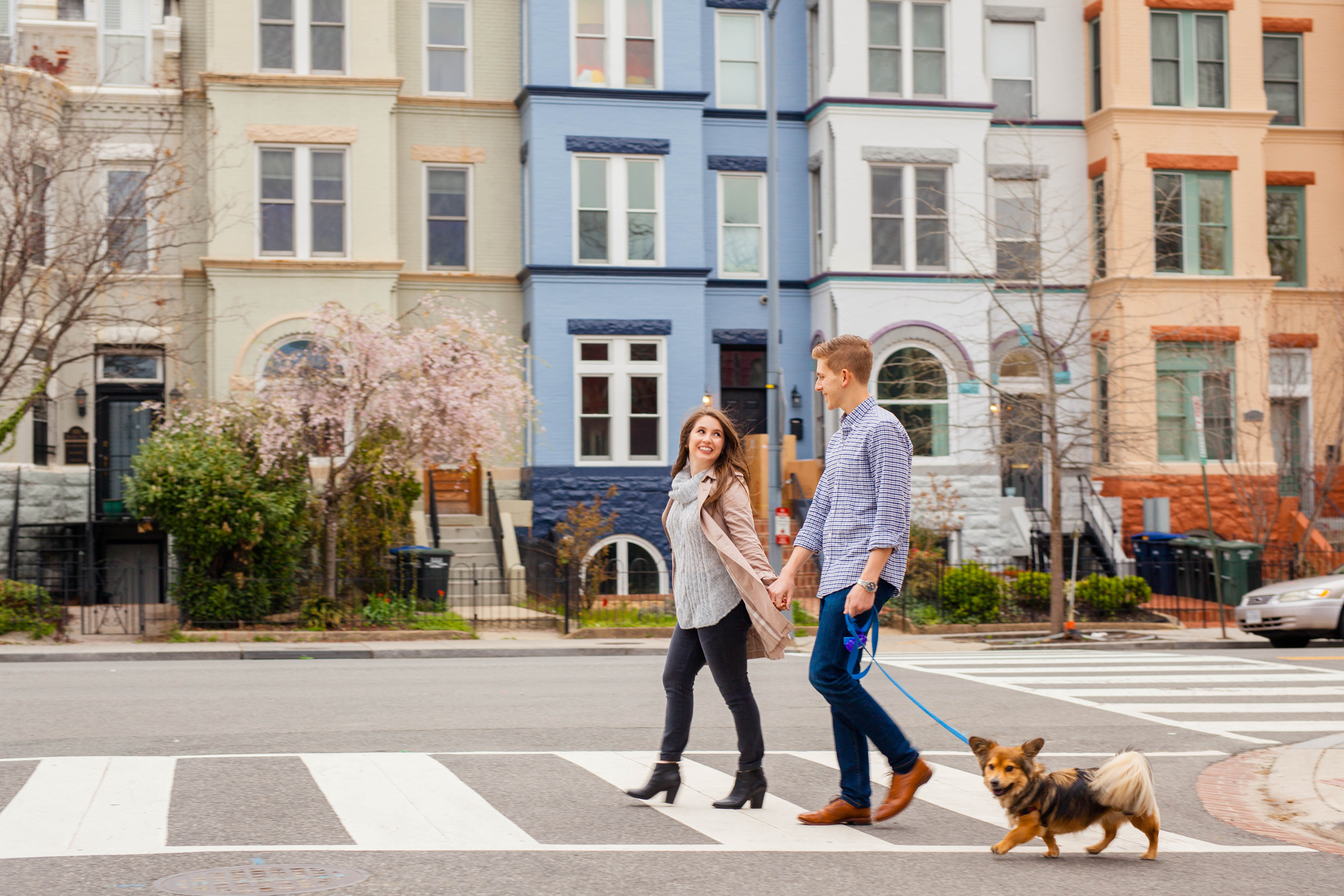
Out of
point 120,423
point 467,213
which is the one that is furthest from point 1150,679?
point 120,423

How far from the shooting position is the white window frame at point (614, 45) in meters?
26.0

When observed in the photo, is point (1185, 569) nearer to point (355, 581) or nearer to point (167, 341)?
point (355, 581)

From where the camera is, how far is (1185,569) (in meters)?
24.0

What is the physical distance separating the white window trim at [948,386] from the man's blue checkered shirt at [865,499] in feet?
64.7

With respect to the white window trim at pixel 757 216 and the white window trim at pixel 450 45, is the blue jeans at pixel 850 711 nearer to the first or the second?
the white window trim at pixel 757 216

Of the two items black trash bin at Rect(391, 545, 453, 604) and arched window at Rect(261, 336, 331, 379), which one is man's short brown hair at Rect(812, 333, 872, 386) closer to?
Result: arched window at Rect(261, 336, 331, 379)

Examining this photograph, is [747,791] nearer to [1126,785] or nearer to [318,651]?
[1126,785]

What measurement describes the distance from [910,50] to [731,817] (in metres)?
22.7

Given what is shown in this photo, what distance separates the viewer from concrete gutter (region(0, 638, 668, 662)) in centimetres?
1641

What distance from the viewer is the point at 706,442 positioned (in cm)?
686

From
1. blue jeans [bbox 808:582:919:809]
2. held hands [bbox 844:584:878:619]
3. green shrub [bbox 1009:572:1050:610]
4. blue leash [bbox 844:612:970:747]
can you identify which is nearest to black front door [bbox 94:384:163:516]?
green shrub [bbox 1009:572:1050:610]

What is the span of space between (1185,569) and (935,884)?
20.1 metres

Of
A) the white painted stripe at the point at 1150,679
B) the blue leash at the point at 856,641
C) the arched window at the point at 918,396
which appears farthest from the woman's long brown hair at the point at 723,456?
the arched window at the point at 918,396

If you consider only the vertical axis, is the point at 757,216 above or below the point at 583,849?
above
